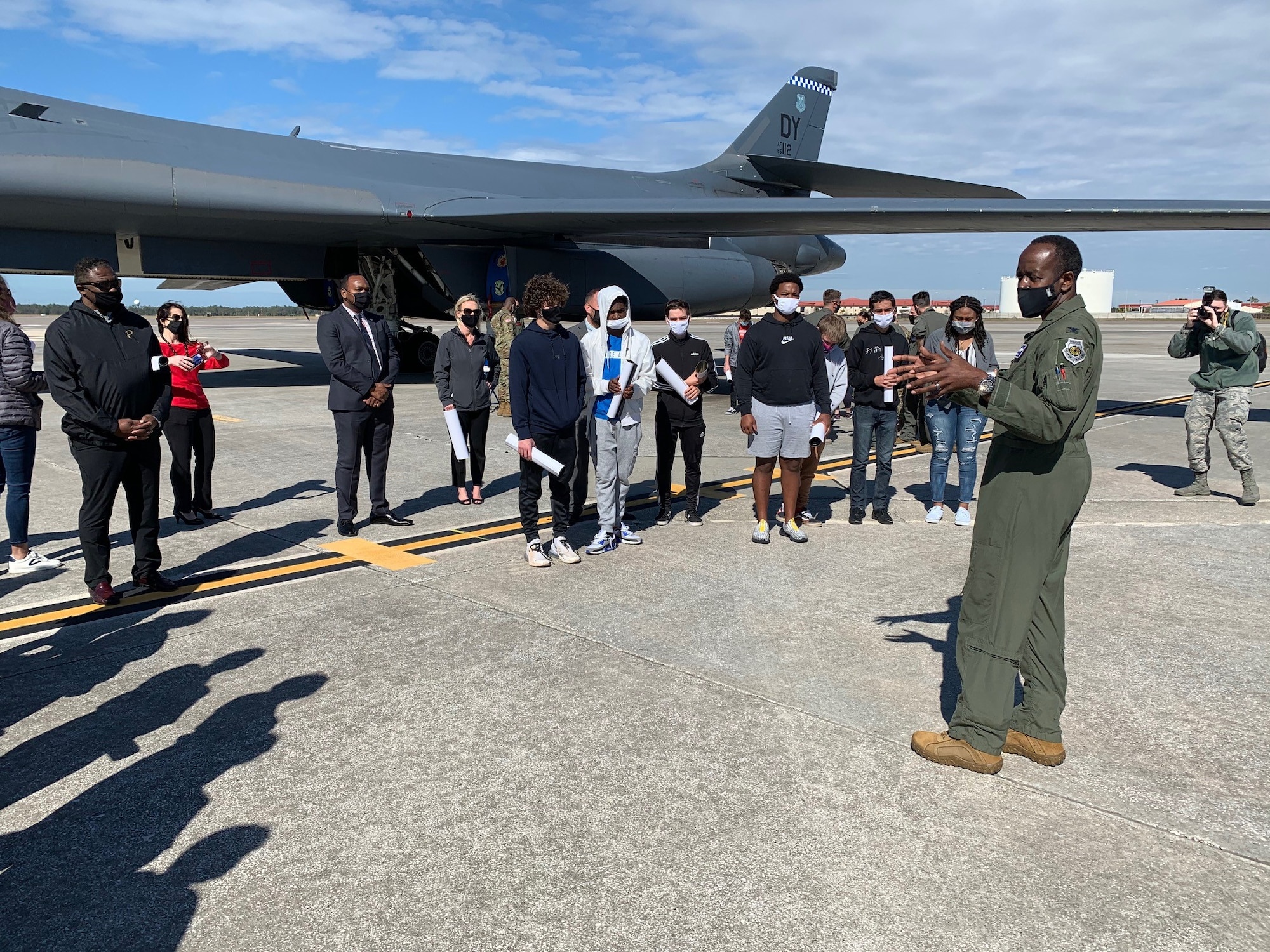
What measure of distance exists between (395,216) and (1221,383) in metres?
12.1

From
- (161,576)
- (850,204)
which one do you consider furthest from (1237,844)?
(850,204)

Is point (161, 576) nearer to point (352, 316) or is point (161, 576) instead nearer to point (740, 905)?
point (352, 316)

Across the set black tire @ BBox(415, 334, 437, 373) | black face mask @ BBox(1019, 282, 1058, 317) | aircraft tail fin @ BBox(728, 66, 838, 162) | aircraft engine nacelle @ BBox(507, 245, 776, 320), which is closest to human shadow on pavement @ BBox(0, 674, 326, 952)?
black face mask @ BBox(1019, 282, 1058, 317)

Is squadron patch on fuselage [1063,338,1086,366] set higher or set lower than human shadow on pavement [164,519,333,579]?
higher

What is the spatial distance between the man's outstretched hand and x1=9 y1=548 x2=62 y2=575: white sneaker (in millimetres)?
5611

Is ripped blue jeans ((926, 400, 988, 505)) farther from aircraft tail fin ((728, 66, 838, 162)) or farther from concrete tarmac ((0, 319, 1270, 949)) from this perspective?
aircraft tail fin ((728, 66, 838, 162))

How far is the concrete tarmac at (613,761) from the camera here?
251 centimetres

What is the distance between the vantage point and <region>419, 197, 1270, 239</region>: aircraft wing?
13.6m

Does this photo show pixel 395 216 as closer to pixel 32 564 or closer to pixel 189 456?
pixel 189 456

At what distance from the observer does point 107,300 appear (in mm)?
5105

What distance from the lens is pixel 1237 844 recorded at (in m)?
2.85

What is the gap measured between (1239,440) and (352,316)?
25.5 ft

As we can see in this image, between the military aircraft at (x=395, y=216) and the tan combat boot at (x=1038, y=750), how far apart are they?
12.0 m

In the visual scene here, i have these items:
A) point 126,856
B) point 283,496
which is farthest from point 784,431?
point 126,856
